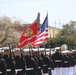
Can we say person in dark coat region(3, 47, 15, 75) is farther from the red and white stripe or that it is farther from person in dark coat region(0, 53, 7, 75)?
the red and white stripe

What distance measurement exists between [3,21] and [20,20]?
6489 millimetres

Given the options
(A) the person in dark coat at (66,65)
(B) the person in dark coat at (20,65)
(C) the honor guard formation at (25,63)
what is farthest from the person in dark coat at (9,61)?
(A) the person in dark coat at (66,65)

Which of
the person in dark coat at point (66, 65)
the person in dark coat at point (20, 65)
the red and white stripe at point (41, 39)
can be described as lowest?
the person in dark coat at point (66, 65)

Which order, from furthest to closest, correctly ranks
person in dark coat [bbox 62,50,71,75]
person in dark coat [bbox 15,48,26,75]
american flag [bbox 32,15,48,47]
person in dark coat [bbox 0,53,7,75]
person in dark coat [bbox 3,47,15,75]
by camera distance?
american flag [bbox 32,15,48,47] < person in dark coat [bbox 62,50,71,75] < person in dark coat [bbox 15,48,26,75] < person in dark coat [bbox 3,47,15,75] < person in dark coat [bbox 0,53,7,75]

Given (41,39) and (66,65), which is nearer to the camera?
(66,65)

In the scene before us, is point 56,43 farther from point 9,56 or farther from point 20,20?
Result: point 9,56

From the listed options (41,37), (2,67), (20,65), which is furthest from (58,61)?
(2,67)

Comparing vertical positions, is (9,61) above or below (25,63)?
above

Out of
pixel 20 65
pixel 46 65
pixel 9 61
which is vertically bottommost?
pixel 46 65

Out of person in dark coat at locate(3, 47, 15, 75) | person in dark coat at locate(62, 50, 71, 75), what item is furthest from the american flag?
person in dark coat at locate(3, 47, 15, 75)

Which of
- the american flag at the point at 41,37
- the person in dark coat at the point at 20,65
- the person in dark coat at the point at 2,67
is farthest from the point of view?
the american flag at the point at 41,37

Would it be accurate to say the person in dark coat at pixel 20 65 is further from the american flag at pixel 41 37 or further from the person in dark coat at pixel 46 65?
the american flag at pixel 41 37

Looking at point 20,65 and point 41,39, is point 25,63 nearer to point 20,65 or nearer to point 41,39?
point 20,65

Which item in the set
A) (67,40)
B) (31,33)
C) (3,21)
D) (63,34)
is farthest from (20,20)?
(31,33)
